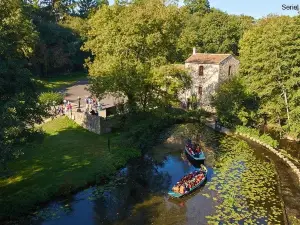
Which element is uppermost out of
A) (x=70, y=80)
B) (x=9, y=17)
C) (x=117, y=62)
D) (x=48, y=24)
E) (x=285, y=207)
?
(x=48, y=24)

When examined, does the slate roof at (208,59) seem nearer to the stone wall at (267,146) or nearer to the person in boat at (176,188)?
the stone wall at (267,146)

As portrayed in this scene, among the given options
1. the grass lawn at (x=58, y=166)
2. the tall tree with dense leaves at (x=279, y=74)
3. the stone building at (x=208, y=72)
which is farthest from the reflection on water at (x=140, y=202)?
the stone building at (x=208, y=72)

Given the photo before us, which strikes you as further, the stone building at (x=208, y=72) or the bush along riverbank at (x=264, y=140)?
the stone building at (x=208, y=72)

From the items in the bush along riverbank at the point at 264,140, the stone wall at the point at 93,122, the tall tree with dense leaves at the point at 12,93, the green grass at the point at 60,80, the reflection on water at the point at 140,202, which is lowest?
the reflection on water at the point at 140,202

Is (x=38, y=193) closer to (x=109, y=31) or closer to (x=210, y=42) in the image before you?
(x=109, y=31)

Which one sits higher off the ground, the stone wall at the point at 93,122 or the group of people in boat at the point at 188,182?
the stone wall at the point at 93,122

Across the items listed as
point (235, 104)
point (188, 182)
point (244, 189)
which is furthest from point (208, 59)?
point (188, 182)

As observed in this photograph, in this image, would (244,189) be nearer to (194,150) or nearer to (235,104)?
(194,150)

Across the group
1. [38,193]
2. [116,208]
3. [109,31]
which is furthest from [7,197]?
[109,31]
